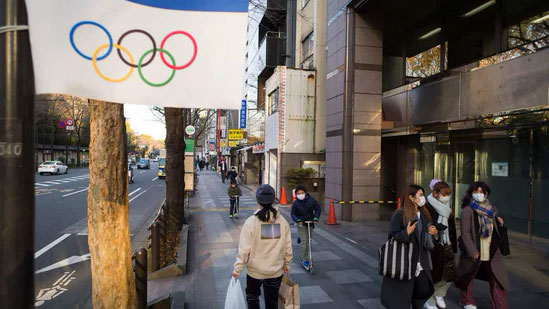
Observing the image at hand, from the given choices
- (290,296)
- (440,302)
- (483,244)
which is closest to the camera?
(290,296)

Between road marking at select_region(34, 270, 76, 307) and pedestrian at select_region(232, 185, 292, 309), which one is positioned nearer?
pedestrian at select_region(232, 185, 292, 309)

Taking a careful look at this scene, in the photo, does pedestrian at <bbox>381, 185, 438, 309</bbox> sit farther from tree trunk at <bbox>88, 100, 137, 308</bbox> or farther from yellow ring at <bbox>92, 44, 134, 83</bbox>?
yellow ring at <bbox>92, 44, 134, 83</bbox>

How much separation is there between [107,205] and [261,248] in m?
1.61

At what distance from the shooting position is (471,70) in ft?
32.6

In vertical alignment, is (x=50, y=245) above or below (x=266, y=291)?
below

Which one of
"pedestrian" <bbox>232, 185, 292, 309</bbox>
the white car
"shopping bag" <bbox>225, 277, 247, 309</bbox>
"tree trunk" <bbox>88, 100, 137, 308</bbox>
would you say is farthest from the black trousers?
the white car

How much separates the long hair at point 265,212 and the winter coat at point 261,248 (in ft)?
0.15

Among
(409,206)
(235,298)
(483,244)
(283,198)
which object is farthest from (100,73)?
(283,198)

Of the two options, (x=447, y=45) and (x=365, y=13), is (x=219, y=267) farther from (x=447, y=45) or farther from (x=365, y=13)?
(x=447, y=45)

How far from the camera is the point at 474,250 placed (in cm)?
453

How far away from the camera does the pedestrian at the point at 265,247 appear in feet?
12.0

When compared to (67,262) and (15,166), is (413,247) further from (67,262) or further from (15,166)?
(67,262)

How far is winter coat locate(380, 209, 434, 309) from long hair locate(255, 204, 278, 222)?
1508 mm

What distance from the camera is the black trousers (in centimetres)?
376
